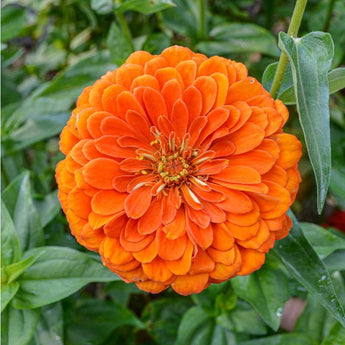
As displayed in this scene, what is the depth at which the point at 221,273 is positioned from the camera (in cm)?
52

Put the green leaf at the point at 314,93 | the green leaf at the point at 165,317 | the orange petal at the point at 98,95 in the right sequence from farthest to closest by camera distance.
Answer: the green leaf at the point at 165,317
the orange petal at the point at 98,95
the green leaf at the point at 314,93

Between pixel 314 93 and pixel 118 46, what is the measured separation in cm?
50

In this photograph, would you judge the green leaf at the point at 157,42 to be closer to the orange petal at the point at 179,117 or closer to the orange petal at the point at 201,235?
the orange petal at the point at 179,117

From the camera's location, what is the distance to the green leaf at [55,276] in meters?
0.65

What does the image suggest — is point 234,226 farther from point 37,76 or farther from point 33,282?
point 37,76

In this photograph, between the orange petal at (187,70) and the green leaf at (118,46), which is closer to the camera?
the orange petal at (187,70)

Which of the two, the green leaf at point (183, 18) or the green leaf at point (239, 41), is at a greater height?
the green leaf at point (183, 18)

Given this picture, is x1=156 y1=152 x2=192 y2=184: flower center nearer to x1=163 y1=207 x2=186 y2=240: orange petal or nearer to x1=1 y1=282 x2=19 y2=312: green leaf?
x1=163 y1=207 x2=186 y2=240: orange petal

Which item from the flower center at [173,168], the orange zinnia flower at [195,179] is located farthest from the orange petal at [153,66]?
the flower center at [173,168]

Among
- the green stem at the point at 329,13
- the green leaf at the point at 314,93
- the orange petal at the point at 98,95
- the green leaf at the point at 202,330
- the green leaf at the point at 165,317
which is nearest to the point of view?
the green leaf at the point at 314,93

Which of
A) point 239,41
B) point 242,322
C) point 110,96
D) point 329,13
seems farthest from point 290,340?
point 329,13

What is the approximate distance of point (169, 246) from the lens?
527 millimetres

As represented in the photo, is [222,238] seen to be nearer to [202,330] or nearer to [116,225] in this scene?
[116,225]

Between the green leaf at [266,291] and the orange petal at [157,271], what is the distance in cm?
20
